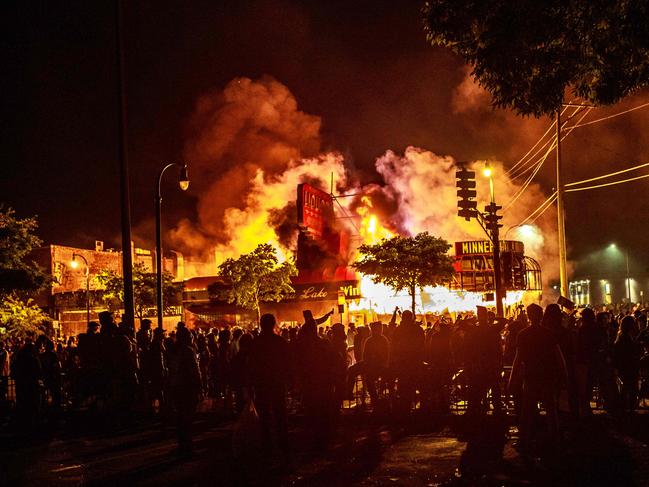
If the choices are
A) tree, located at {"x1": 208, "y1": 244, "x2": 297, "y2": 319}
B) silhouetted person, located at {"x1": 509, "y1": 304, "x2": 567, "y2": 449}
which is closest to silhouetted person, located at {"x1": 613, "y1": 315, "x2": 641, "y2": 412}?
silhouetted person, located at {"x1": 509, "y1": 304, "x2": 567, "y2": 449}

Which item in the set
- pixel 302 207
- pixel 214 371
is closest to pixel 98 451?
pixel 214 371

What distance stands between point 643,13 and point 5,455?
10696 mm

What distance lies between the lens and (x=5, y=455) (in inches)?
389

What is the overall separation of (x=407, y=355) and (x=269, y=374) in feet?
10.9

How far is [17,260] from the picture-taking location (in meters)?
19.6

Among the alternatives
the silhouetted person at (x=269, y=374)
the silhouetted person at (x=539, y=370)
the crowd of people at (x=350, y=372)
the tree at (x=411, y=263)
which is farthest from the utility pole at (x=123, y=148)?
the tree at (x=411, y=263)

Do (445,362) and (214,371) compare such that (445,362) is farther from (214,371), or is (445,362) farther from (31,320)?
(31,320)

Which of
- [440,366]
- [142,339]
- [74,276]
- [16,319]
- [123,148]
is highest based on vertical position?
[123,148]

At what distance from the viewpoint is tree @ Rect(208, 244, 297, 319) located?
32.3 m

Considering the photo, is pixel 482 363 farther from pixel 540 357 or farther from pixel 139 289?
pixel 139 289

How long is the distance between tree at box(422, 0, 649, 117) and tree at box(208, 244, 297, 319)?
78.6ft

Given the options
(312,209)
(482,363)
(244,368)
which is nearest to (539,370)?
(482,363)

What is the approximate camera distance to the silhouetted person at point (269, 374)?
8805 mm

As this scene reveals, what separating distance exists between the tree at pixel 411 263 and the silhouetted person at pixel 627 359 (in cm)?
1583
